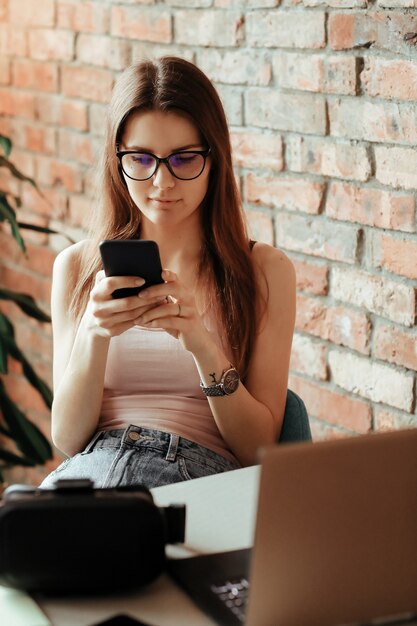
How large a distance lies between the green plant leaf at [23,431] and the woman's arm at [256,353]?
0.95m

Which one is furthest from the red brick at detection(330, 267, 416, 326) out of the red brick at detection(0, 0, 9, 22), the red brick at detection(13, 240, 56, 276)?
the red brick at detection(0, 0, 9, 22)

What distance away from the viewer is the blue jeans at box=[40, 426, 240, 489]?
149 centimetres

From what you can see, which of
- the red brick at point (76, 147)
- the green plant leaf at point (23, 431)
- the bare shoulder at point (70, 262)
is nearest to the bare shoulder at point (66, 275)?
the bare shoulder at point (70, 262)

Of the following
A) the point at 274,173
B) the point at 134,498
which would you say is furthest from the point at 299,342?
the point at 134,498

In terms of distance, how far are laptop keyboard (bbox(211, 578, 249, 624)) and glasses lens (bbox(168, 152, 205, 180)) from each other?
783 millimetres

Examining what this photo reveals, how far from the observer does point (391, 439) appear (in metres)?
0.86

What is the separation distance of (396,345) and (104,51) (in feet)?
4.31

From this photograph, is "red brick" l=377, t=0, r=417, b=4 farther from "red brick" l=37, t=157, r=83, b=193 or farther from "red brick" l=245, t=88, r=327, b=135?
"red brick" l=37, t=157, r=83, b=193

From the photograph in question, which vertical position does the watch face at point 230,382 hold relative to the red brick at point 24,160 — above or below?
below

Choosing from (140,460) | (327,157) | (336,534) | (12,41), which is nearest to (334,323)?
(327,157)

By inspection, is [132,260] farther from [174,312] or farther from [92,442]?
[92,442]

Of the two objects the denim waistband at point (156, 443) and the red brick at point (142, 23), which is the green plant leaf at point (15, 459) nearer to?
the denim waistband at point (156, 443)

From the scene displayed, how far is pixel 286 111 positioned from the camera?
7.01 ft

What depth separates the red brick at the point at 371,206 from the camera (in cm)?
187
